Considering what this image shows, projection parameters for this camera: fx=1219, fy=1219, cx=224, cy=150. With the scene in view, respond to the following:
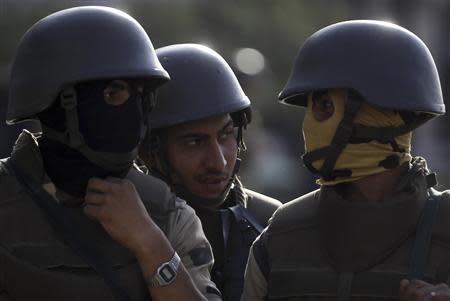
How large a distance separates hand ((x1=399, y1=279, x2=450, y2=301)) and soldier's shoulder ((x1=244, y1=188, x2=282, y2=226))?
1.68 meters

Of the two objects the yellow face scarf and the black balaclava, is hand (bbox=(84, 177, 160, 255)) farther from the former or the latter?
the yellow face scarf

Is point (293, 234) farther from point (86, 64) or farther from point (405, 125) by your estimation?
point (86, 64)

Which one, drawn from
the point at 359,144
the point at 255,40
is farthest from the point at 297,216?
the point at 255,40

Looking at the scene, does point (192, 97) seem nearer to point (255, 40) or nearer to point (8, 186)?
point (8, 186)

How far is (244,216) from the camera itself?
19.8 feet

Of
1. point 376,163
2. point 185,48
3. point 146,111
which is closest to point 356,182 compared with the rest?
point 376,163

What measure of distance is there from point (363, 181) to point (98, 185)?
41.8 inches

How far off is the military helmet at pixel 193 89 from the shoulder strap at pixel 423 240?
151 cm

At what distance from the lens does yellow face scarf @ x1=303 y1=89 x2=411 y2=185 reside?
477 centimetres

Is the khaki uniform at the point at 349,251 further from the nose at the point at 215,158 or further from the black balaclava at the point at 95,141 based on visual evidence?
the nose at the point at 215,158

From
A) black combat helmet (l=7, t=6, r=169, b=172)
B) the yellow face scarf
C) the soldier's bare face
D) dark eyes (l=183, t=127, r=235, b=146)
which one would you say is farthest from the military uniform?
black combat helmet (l=7, t=6, r=169, b=172)

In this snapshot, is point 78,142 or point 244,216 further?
point 244,216

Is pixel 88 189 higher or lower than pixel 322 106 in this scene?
lower

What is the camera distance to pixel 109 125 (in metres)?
4.61
